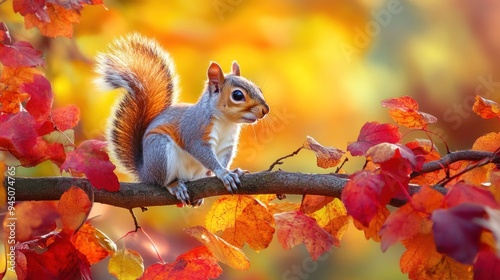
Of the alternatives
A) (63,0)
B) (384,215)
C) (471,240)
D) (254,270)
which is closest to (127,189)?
(63,0)

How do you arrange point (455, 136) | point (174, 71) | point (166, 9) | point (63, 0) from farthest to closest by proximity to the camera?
point (455, 136) → point (166, 9) → point (174, 71) → point (63, 0)

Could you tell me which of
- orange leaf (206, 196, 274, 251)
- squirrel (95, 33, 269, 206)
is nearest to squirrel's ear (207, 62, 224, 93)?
squirrel (95, 33, 269, 206)

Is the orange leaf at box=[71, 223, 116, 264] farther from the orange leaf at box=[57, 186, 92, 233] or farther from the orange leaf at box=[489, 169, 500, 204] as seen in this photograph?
the orange leaf at box=[489, 169, 500, 204]

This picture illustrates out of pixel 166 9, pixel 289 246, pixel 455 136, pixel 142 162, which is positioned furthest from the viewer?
pixel 455 136

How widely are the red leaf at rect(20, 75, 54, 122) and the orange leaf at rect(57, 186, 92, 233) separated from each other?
0.54ft

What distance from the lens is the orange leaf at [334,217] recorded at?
129 cm

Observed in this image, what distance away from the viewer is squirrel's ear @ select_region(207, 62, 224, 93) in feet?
6.20

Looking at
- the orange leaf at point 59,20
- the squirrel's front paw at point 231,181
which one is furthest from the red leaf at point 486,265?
the orange leaf at point 59,20

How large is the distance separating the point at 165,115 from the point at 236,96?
25 cm

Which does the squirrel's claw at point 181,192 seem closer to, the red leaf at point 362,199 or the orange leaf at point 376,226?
the orange leaf at point 376,226

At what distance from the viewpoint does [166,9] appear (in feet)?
7.73

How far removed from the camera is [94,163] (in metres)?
1.17

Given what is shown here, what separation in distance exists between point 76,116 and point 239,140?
0.77m

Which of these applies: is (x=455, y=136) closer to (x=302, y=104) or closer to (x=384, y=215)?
(x=302, y=104)
